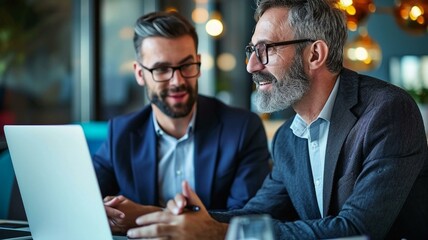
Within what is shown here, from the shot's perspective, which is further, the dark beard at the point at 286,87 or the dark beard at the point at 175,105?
the dark beard at the point at 175,105

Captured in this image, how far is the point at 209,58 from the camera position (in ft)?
33.6

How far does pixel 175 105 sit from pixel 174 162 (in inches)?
9.4

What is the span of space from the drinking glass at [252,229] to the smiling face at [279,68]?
1.03 m

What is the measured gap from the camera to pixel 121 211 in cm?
224

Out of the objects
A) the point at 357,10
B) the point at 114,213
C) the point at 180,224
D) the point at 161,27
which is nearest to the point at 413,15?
the point at 357,10

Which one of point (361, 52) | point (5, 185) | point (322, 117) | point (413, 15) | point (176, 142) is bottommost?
point (5, 185)

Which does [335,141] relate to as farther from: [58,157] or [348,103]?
[58,157]

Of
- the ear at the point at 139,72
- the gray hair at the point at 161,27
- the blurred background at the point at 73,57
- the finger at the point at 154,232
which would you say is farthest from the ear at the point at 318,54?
the blurred background at the point at 73,57

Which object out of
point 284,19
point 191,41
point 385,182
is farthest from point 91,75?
point 385,182

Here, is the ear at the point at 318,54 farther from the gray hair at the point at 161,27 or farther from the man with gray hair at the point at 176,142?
the gray hair at the point at 161,27

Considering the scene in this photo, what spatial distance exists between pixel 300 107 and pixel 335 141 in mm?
213

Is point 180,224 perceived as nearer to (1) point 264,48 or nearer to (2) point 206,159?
(1) point 264,48

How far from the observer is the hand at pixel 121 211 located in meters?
2.19

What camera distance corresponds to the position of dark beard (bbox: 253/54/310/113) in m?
2.19
